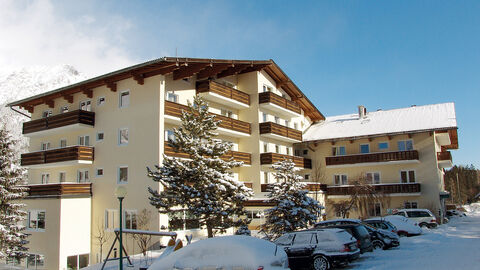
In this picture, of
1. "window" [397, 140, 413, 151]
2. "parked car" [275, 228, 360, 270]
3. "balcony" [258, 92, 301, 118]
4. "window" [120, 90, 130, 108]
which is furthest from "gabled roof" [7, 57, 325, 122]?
"parked car" [275, 228, 360, 270]

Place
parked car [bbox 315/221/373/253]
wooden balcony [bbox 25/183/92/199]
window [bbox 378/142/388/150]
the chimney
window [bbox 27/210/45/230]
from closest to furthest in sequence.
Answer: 1. parked car [bbox 315/221/373/253]
2. wooden balcony [bbox 25/183/92/199]
3. window [bbox 27/210/45/230]
4. window [bbox 378/142/388/150]
5. the chimney

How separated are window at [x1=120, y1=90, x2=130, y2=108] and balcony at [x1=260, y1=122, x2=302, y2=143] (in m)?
11.4

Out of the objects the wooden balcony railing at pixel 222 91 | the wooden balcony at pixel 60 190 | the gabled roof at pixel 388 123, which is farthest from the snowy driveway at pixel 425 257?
the wooden balcony at pixel 60 190

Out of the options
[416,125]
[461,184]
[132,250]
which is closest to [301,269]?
[132,250]

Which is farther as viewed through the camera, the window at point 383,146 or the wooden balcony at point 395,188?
the window at point 383,146

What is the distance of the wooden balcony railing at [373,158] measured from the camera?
36938 mm

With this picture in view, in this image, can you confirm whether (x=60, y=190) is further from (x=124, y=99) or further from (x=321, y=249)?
(x=321, y=249)

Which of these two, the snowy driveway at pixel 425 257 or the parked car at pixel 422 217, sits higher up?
the parked car at pixel 422 217

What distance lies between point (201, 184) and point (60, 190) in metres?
12.2

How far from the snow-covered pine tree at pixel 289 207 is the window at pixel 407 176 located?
63.2ft

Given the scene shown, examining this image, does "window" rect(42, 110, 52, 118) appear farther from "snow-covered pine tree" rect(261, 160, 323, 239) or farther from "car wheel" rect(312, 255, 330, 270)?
"car wheel" rect(312, 255, 330, 270)

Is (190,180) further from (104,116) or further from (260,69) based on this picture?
(260,69)

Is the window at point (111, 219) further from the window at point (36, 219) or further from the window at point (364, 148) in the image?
the window at point (364, 148)

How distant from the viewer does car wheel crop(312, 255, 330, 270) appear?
14.2 m
